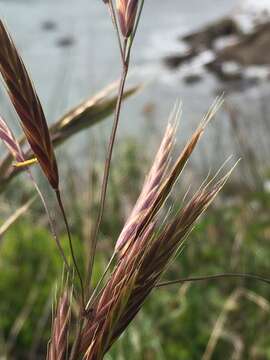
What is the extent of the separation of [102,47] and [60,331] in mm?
9069

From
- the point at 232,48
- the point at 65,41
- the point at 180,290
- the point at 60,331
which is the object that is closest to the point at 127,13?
the point at 60,331

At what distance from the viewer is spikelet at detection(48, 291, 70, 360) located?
0.58 m

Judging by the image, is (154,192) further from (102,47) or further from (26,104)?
(102,47)

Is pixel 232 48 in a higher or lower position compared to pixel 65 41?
lower

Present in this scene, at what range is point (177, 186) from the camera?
3914 mm

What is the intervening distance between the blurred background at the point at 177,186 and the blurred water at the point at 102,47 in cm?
2

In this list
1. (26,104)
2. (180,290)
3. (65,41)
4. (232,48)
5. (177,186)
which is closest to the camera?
(26,104)

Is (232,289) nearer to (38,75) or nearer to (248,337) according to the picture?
(248,337)

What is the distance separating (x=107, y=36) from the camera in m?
9.93

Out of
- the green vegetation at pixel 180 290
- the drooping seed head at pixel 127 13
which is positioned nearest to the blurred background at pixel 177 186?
A: the green vegetation at pixel 180 290

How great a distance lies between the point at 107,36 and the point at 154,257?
31.3 feet

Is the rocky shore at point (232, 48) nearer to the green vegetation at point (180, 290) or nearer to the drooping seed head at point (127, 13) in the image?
the green vegetation at point (180, 290)

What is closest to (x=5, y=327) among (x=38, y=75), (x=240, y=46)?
(x=38, y=75)

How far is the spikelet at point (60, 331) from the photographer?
581 mm
